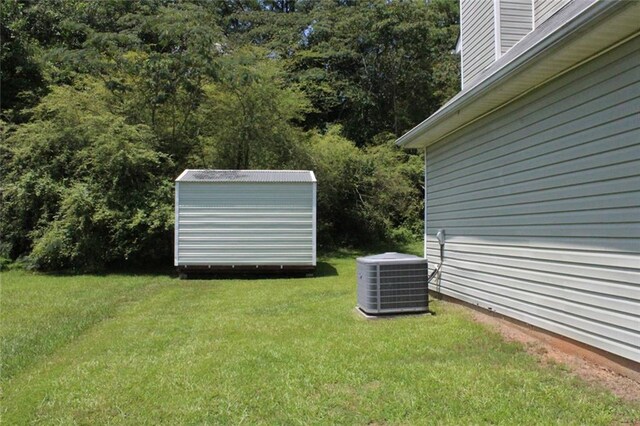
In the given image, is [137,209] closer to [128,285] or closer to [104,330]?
[128,285]

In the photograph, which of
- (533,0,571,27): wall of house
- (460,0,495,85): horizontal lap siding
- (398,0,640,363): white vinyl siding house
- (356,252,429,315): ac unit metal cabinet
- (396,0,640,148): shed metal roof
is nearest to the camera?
(396,0,640,148): shed metal roof

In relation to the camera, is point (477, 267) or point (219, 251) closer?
point (477, 267)

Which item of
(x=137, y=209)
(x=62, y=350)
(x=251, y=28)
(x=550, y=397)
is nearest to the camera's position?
(x=550, y=397)

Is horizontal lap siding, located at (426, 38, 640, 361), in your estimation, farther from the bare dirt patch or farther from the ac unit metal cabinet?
the ac unit metal cabinet

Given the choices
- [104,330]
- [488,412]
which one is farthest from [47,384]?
[488,412]

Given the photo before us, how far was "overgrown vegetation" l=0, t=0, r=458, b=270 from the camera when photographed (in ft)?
40.0

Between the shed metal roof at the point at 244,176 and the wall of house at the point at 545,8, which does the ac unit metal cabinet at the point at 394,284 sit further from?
the shed metal roof at the point at 244,176

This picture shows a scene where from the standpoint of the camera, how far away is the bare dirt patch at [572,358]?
11.0 feet

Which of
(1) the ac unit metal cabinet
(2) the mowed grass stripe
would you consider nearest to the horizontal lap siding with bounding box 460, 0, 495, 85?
(1) the ac unit metal cabinet

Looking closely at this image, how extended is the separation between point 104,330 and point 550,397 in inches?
191

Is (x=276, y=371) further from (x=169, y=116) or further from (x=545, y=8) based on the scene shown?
(x=169, y=116)

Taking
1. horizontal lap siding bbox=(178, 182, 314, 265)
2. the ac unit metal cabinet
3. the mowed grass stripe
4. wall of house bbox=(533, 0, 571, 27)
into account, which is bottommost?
the mowed grass stripe

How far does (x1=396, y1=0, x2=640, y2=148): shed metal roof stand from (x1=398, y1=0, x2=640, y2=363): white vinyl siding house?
11 mm

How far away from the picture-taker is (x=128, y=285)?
33.3 feet
